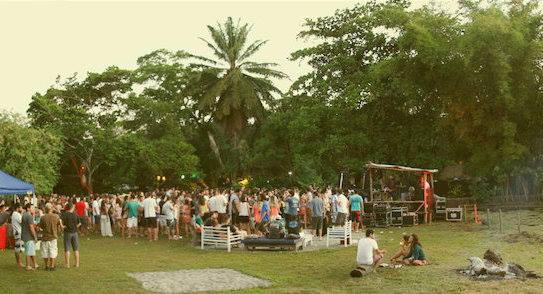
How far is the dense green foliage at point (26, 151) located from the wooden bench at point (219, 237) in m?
16.7

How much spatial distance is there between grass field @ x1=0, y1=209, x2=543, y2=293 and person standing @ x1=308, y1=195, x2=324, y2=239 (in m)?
2.07

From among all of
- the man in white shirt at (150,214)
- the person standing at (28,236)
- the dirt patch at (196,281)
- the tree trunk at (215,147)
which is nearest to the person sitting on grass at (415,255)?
the dirt patch at (196,281)

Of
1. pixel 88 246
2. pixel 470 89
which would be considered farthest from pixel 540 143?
pixel 88 246

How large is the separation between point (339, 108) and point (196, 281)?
25.5m

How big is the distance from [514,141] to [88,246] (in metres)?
21.3

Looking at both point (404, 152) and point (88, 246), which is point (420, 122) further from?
point (88, 246)

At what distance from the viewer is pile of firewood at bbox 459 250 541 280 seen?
13008mm

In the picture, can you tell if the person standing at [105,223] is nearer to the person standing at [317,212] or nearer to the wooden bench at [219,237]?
the wooden bench at [219,237]

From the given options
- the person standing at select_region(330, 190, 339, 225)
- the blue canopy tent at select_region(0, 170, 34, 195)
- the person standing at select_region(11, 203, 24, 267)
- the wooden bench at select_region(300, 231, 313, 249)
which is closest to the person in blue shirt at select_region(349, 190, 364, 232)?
the person standing at select_region(330, 190, 339, 225)

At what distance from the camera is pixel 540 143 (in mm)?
32344

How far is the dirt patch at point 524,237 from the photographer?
19.4 meters

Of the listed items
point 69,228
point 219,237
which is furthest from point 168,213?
point 69,228

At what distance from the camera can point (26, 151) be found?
33.1 m

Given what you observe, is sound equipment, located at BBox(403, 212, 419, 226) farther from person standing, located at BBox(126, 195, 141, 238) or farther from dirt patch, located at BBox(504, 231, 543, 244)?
person standing, located at BBox(126, 195, 141, 238)
